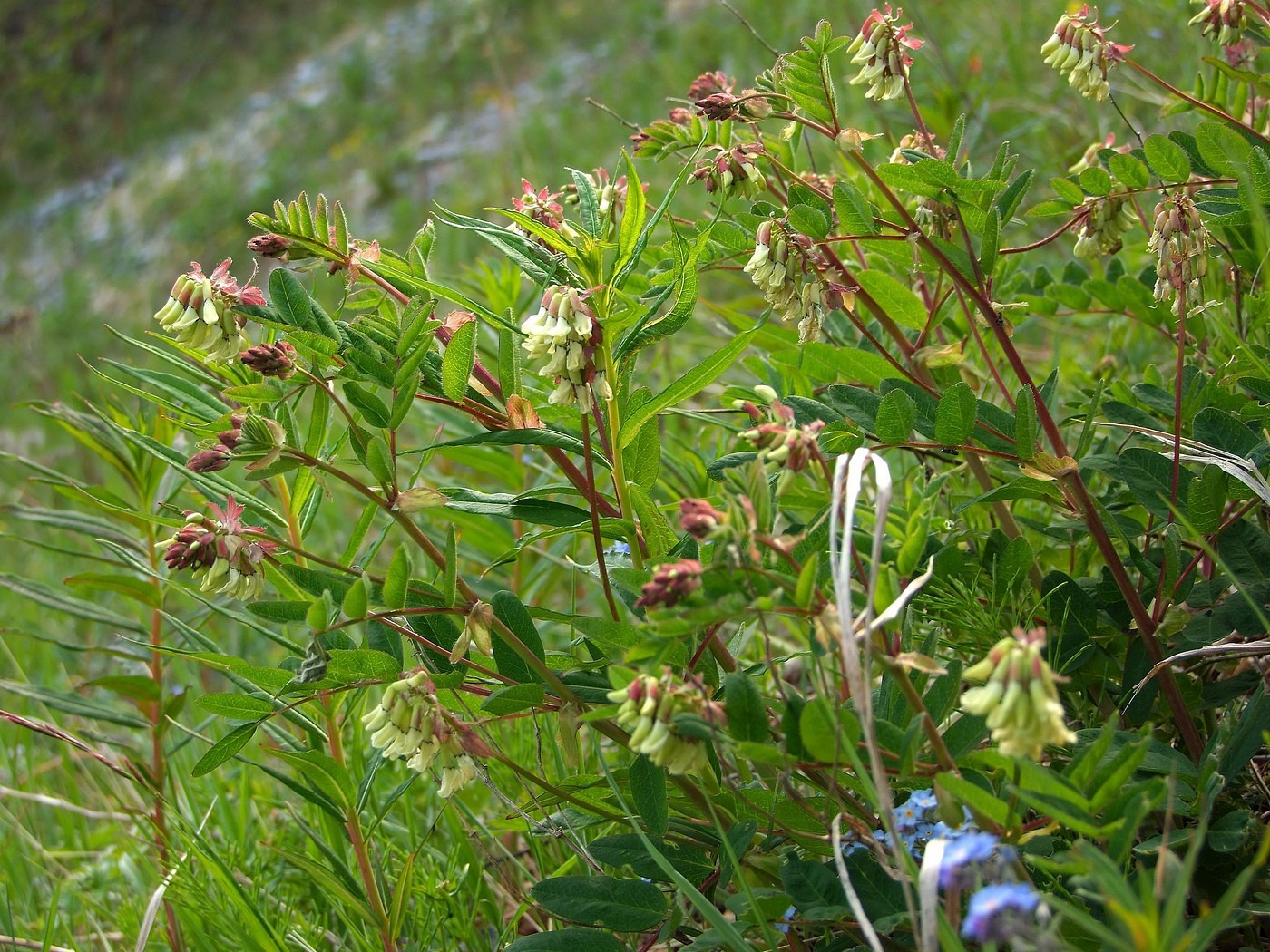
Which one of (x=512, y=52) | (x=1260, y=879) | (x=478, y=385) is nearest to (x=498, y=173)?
(x=512, y=52)

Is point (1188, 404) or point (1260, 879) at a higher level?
point (1188, 404)

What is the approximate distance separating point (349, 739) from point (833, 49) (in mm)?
1048

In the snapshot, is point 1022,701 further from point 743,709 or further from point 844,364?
point 844,364

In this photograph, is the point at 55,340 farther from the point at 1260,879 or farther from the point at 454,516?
the point at 1260,879

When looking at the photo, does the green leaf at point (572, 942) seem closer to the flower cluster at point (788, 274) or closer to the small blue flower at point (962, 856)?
the small blue flower at point (962, 856)

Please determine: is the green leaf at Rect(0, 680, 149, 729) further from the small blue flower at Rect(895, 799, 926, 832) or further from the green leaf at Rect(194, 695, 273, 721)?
the small blue flower at Rect(895, 799, 926, 832)

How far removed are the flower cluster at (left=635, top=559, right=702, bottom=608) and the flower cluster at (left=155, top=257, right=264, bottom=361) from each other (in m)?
0.46

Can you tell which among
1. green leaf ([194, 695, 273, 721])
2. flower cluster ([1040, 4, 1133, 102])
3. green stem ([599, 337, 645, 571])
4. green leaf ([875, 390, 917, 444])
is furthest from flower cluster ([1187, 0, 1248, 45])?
green leaf ([194, 695, 273, 721])

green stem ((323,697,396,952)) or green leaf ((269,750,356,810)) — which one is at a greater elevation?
green leaf ((269,750,356,810))

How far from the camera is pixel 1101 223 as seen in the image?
3.98 feet

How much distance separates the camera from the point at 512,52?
942cm

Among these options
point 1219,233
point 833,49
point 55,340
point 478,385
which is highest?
point 833,49

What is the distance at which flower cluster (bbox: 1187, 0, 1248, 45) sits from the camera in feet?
3.96

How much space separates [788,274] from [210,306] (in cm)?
52
